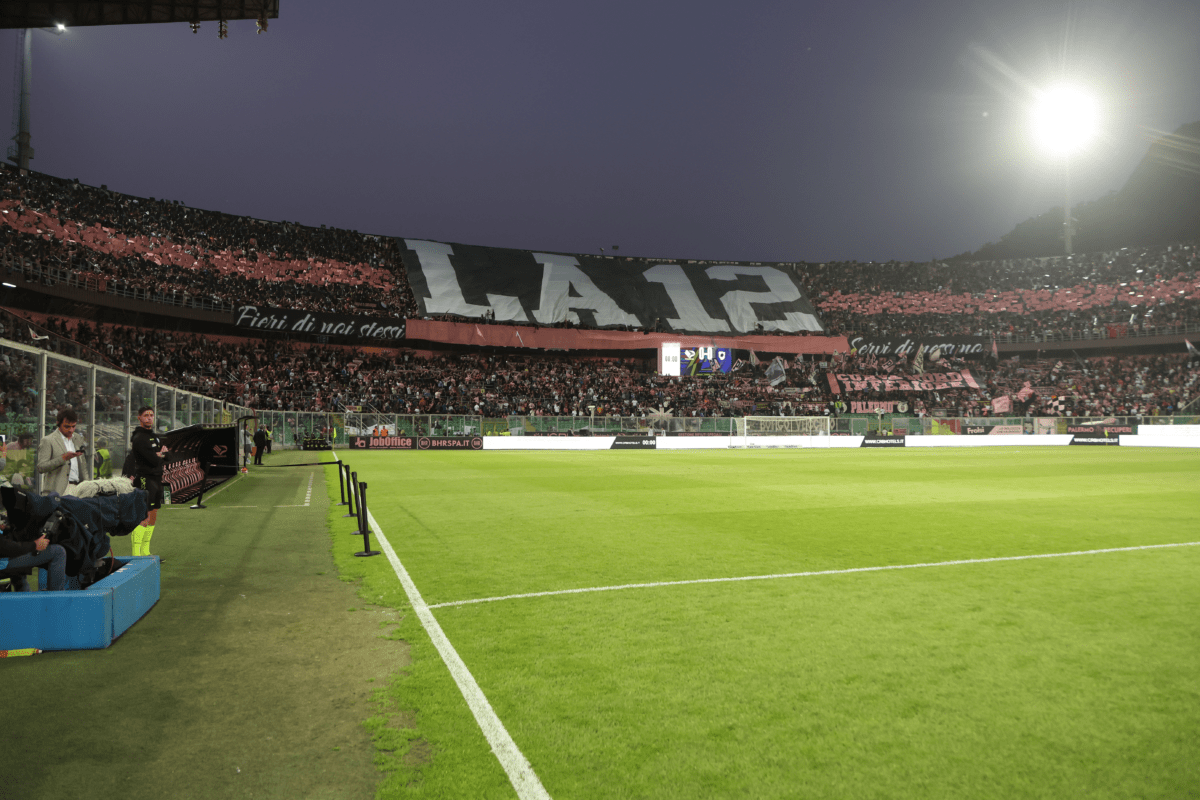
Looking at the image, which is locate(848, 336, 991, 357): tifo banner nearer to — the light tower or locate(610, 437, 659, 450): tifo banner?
locate(610, 437, 659, 450): tifo banner

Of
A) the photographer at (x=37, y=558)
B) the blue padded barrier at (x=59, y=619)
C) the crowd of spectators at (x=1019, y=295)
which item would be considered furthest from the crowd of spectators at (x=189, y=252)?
the crowd of spectators at (x=1019, y=295)

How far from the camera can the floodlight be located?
63.0 m

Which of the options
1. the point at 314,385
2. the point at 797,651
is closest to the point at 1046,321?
the point at 314,385

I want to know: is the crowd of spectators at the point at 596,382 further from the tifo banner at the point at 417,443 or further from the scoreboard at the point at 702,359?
the tifo banner at the point at 417,443

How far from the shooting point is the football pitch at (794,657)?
133 inches

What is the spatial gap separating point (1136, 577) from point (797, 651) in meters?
5.00

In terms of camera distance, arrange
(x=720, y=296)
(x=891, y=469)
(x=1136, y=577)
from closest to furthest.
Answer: (x=1136, y=577) < (x=891, y=469) < (x=720, y=296)

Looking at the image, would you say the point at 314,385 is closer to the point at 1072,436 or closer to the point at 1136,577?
the point at 1136,577

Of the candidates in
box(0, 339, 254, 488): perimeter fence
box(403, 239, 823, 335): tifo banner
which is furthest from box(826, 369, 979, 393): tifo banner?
box(0, 339, 254, 488): perimeter fence

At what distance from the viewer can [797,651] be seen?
203 inches

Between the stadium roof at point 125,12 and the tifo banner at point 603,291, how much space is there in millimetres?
41660

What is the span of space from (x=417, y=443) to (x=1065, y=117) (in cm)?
6470

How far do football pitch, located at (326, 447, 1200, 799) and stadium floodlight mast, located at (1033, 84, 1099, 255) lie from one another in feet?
222

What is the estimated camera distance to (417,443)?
41.8 meters
